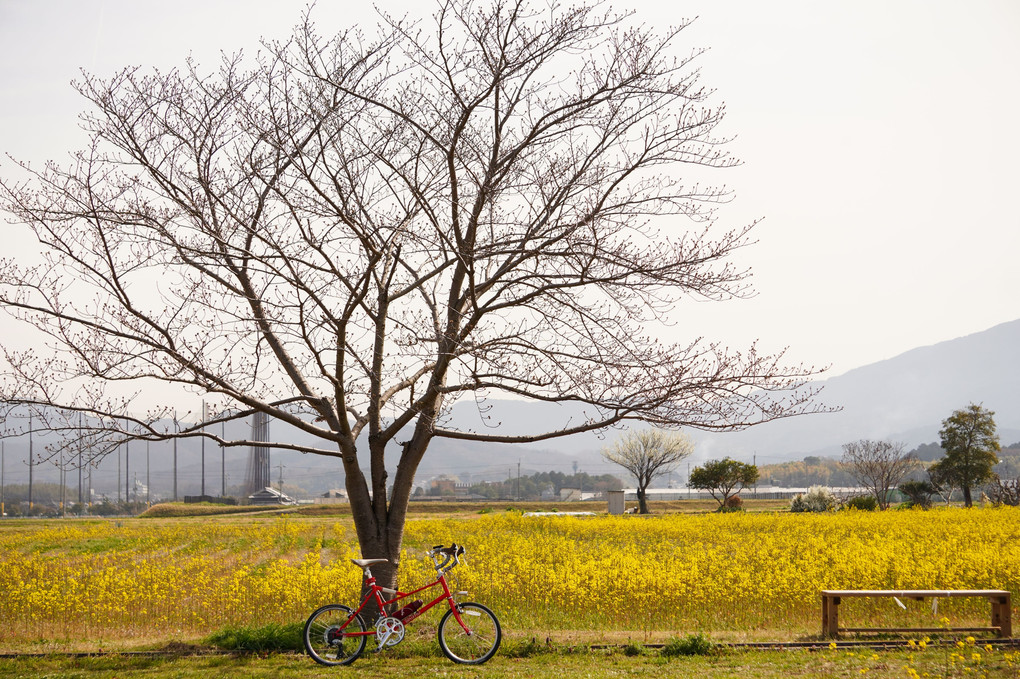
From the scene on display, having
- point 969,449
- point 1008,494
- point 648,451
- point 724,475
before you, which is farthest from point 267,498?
point 1008,494

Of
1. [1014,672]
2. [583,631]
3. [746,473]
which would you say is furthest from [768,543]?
[746,473]

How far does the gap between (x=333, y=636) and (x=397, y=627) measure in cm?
67

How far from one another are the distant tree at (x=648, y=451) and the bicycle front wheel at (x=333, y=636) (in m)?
43.5

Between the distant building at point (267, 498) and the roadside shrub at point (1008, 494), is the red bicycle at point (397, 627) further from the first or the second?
the distant building at point (267, 498)

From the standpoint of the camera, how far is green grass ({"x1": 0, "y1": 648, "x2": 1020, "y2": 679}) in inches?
299

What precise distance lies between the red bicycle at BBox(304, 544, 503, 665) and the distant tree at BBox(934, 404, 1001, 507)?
38.9 m

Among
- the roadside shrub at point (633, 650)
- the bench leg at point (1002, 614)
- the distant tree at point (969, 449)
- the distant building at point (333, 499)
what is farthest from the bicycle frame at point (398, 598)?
the distant building at point (333, 499)

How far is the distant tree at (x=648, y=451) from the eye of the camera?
5219 cm

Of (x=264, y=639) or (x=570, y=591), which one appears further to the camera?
(x=570, y=591)

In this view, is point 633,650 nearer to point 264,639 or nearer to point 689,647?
point 689,647

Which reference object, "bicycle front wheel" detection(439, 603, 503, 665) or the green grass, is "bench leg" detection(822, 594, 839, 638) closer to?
the green grass

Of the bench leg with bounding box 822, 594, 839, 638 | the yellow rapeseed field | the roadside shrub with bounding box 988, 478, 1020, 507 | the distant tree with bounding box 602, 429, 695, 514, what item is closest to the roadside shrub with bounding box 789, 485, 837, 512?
the roadside shrub with bounding box 988, 478, 1020, 507

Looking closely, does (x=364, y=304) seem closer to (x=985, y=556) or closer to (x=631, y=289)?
(x=631, y=289)

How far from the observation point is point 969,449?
4122cm
